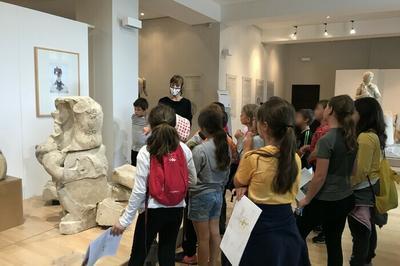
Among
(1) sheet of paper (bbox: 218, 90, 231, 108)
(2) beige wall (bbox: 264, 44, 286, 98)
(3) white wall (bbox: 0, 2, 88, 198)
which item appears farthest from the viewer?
(2) beige wall (bbox: 264, 44, 286, 98)

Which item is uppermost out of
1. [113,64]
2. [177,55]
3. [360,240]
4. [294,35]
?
[294,35]

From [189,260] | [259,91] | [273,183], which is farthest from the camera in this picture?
[259,91]

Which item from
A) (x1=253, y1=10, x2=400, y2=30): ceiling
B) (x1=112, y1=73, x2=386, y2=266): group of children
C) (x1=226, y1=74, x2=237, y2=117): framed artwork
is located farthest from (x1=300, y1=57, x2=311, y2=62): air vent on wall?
(x1=112, y1=73, x2=386, y2=266): group of children

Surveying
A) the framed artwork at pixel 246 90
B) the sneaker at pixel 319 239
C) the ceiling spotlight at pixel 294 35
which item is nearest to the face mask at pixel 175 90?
the sneaker at pixel 319 239

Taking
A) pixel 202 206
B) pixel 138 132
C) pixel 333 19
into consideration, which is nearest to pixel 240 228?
pixel 202 206

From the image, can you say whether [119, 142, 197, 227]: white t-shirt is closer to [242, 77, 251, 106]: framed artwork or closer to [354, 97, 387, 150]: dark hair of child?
[354, 97, 387, 150]: dark hair of child

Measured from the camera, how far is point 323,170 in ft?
6.14

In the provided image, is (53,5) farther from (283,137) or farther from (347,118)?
(283,137)

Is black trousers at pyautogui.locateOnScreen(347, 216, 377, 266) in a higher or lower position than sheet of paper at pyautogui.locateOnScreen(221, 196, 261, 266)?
lower

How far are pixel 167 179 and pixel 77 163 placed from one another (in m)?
1.43

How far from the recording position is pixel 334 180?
76.1 inches

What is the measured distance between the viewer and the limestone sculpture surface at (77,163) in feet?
9.37

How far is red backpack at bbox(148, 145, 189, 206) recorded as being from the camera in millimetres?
1730

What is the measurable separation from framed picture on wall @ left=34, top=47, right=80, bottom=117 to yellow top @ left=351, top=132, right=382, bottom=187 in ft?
10.5
